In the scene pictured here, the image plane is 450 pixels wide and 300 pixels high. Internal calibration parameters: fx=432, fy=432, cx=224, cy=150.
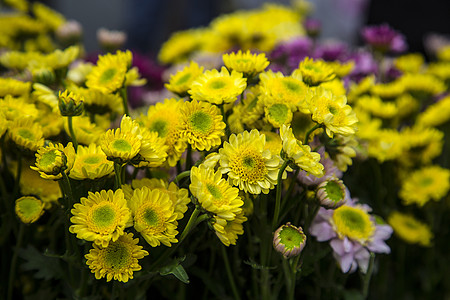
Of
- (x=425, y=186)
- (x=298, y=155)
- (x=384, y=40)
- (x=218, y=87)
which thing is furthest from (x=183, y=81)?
(x=384, y=40)

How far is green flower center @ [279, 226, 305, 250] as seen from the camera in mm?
358

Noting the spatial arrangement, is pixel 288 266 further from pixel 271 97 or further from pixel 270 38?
pixel 270 38

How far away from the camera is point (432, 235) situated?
2.16ft

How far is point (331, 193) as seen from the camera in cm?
40

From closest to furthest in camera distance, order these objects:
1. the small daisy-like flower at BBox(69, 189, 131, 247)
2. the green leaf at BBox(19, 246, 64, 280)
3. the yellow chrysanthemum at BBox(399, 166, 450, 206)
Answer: the small daisy-like flower at BBox(69, 189, 131, 247) < the green leaf at BBox(19, 246, 64, 280) < the yellow chrysanthemum at BBox(399, 166, 450, 206)

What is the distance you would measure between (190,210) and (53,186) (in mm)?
153

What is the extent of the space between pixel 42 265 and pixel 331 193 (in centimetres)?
29

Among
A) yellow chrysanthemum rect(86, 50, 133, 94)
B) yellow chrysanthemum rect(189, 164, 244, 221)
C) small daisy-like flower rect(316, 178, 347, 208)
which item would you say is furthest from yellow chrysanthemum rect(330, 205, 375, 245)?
yellow chrysanthemum rect(86, 50, 133, 94)

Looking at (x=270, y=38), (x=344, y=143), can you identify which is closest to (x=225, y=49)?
(x=270, y=38)

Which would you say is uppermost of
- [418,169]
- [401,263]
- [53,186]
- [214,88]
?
[214,88]

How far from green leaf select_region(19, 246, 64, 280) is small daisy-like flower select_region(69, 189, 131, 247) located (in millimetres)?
118

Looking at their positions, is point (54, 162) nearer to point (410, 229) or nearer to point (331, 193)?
point (331, 193)

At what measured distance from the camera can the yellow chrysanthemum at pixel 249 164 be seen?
35 centimetres

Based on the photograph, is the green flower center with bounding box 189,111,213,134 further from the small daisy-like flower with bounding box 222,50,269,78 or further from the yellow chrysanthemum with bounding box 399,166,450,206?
the yellow chrysanthemum with bounding box 399,166,450,206
